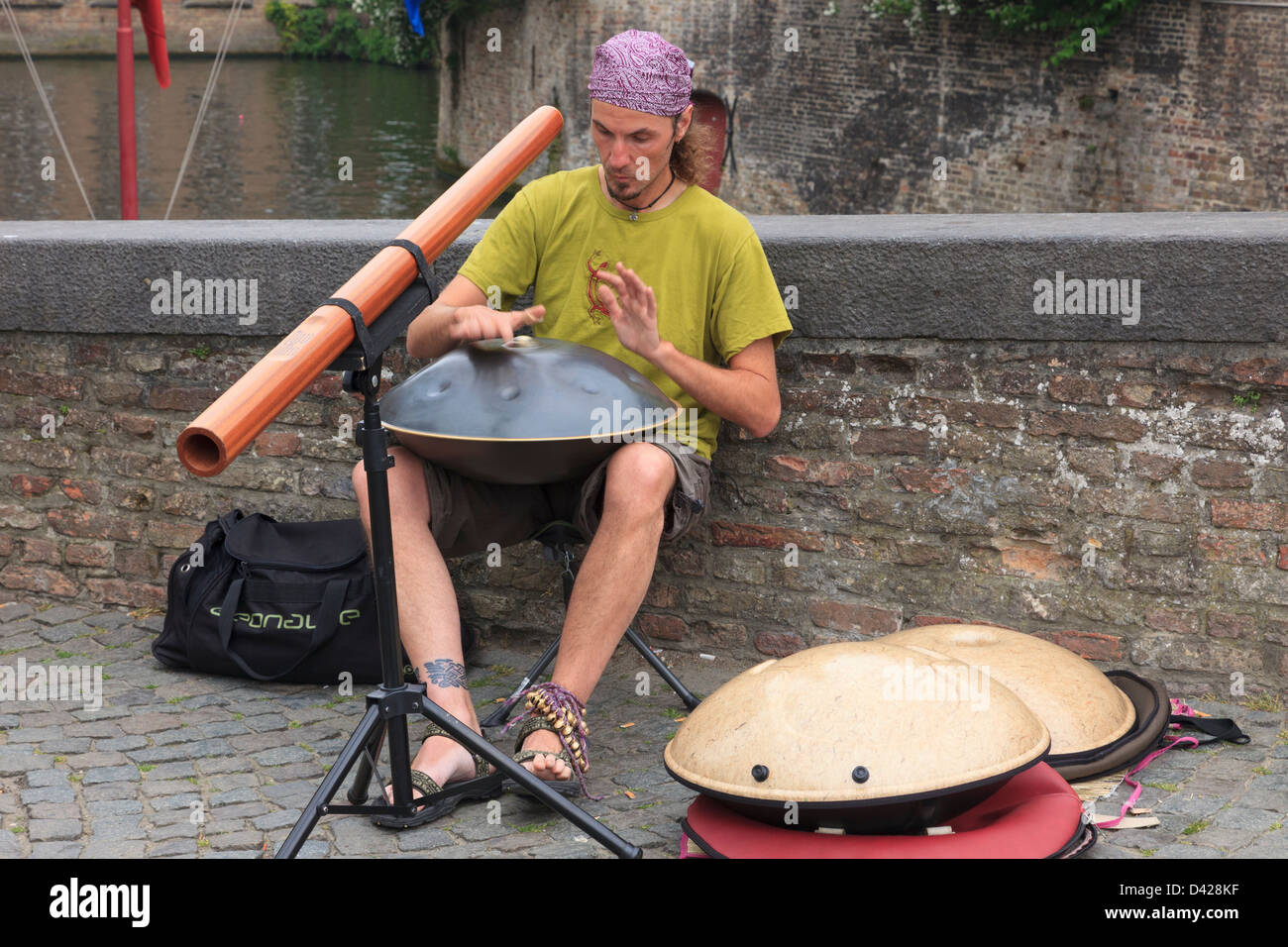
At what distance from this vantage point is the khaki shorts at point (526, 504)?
11.2 ft

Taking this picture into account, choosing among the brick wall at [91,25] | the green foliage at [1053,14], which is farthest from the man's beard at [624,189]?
→ the brick wall at [91,25]

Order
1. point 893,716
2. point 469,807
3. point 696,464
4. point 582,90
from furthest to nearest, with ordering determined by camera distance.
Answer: point 582,90 → point 696,464 → point 469,807 → point 893,716

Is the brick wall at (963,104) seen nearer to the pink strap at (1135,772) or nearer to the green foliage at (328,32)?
the pink strap at (1135,772)

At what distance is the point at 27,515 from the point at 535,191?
190cm

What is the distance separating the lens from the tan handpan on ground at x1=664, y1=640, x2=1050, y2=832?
105 inches

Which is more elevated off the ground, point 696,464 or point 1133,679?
point 696,464

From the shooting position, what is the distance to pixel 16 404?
432 cm

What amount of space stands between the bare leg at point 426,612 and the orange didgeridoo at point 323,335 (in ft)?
2.19

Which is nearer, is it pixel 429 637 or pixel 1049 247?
pixel 429 637

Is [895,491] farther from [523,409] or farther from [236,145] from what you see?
[236,145]

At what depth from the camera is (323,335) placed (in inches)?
97.7

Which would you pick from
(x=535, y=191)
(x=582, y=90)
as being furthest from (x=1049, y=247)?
(x=582, y=90)

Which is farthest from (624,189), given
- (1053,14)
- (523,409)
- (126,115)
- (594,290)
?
(1053,14)

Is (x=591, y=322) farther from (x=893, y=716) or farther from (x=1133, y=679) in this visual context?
(x=1133, y=679)
